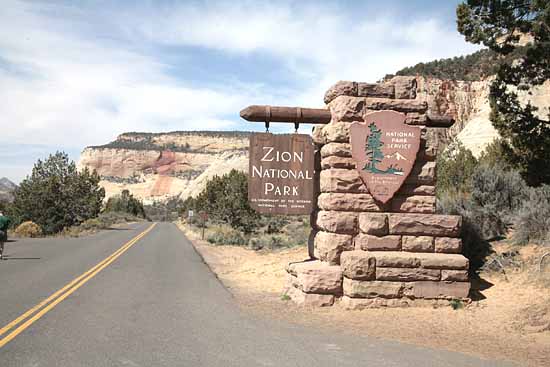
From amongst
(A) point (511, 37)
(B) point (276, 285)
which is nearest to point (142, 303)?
(B) point (276, 285)

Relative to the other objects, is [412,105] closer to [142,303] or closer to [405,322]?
[405,322]

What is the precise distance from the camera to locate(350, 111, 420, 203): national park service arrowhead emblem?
9.01m

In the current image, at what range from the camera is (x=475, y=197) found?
13.8 m

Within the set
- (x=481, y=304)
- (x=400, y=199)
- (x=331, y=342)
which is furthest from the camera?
(x=400, y=199)

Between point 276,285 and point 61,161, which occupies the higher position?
point 61,161

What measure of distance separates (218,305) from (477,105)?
66941mm

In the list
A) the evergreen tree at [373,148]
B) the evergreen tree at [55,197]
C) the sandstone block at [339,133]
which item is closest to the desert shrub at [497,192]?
the evergreen tree at [373,148]

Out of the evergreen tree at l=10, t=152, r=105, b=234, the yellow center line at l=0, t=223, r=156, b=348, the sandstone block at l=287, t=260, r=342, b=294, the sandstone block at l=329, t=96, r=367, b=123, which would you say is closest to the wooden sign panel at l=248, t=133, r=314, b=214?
the sandstone block at l=329, t=96, r=367, b=123

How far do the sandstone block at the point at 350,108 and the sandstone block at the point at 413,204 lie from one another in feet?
5.55

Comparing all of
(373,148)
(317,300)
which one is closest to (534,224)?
(373,148)

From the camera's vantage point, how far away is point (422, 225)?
29.5 feet

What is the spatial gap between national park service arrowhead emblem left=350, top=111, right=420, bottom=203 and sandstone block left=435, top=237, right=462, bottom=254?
48.0 inches

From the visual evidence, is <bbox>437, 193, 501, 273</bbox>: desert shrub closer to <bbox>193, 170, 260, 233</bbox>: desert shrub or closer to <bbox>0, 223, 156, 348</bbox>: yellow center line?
<bbox>0, 223, 156, 348</bbox>: yellow center line

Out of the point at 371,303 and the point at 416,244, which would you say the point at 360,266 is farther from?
the point at 416,244
